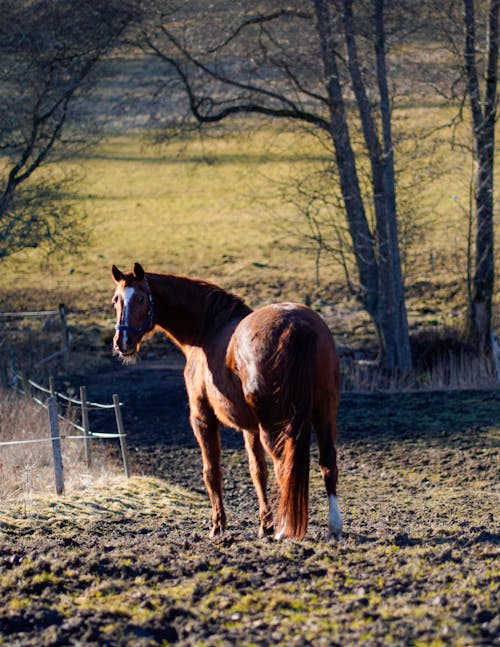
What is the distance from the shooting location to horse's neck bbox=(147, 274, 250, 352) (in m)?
7.74

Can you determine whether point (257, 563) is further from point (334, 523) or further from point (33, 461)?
point (33, 461)

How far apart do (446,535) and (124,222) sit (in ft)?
102

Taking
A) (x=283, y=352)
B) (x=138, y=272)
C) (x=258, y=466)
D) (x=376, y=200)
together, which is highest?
(x=376, y=200)

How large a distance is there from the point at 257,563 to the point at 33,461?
20.0 ft

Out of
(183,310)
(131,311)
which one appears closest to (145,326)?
(131,311)

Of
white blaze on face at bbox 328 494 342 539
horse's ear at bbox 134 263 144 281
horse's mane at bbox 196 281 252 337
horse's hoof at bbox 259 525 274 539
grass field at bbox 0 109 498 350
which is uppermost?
grass field at bbox 0 109 498 350

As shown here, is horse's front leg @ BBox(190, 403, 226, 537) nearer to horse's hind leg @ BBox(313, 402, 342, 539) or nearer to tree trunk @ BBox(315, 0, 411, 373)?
horse's hind leg @ BBox(313, 402, 342, 539)

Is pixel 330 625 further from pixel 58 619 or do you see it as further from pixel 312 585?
pixel 58 619

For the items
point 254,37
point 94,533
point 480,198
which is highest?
point 254,37

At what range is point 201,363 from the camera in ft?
25.2

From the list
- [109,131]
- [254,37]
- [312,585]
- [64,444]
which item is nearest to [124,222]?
[109,131]

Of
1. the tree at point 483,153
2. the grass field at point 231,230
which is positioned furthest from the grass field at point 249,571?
the grass field at point 231,230

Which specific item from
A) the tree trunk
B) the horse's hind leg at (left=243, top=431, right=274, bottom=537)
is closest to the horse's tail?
the horse's hind leg at (left=243, top=431, right=274, bottom=537)

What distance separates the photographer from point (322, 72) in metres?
19.2
